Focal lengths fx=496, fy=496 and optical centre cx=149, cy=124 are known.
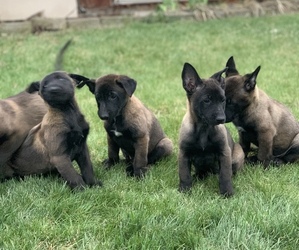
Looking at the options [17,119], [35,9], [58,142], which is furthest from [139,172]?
[35,9]

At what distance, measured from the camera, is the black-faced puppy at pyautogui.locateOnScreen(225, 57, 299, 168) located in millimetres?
5172

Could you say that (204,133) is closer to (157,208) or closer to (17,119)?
(157,208)

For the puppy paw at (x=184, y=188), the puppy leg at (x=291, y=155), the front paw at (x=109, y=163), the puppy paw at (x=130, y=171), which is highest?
the puppy paw at (x=184, y=188)

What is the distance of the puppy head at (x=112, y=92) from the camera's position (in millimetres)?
4852

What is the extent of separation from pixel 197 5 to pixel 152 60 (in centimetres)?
615

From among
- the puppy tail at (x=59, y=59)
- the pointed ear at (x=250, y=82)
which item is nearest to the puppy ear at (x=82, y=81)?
the pointed ear at (x=250, y=82)

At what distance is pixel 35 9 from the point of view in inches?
634

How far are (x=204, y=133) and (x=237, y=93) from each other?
799 mm

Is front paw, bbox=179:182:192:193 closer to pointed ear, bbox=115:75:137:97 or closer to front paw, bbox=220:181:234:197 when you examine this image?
front paw, bbox=220:181:234:197

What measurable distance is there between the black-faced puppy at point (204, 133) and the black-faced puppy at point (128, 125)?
1.85 feet

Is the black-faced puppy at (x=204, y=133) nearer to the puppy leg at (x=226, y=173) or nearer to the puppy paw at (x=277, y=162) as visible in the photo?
the puppy leg at (x=226, y=173)

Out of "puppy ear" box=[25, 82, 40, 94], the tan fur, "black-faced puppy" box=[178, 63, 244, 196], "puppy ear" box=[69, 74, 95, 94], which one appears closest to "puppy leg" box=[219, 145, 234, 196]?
"black-faced puppy" box=[178, 63, 244, 196]

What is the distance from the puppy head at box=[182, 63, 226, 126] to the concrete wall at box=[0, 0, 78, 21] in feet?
40.4

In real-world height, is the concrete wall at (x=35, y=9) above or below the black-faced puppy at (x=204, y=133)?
below
